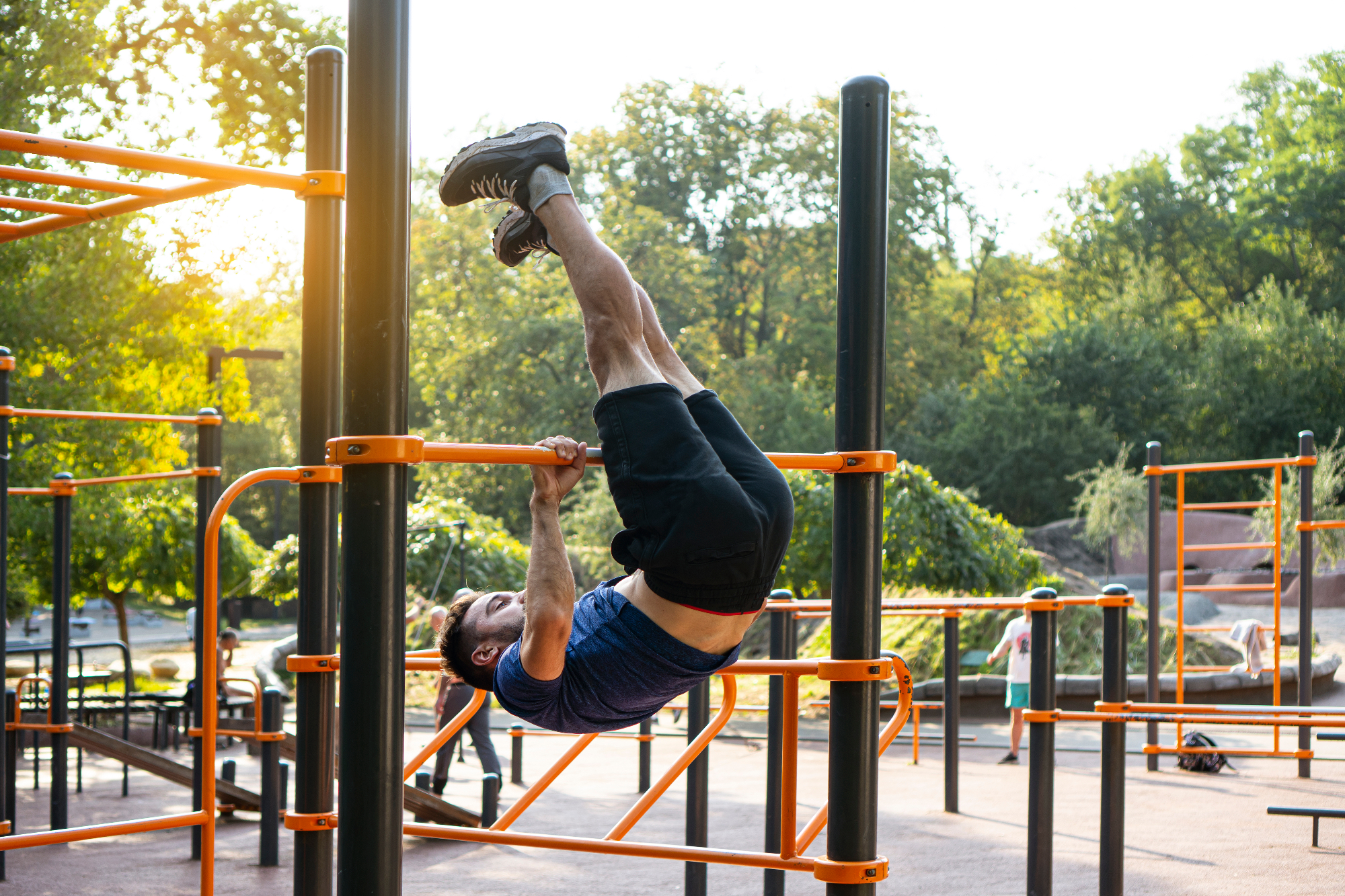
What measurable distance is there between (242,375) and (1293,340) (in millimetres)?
24713

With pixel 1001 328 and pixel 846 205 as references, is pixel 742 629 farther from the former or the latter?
pixel 1001 328

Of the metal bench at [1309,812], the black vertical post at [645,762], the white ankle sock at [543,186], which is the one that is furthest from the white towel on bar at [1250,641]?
the white ankle sock at [543,186]

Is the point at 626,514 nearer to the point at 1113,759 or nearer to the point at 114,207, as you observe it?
the point at 114,207

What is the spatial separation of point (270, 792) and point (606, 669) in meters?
4.74

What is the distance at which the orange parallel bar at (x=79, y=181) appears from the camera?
11.0 feet

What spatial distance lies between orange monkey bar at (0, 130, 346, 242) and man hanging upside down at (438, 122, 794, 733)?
23.7 inches

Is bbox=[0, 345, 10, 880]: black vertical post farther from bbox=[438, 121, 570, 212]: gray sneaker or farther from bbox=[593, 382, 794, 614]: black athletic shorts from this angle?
bbox=[593, 382, 794, 614]: black athletic shorts

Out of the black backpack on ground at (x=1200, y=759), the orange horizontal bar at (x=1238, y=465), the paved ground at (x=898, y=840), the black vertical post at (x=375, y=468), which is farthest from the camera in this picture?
the black backpack on ground at (x=1200, y=759)

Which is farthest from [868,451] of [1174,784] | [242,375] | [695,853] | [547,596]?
[242,375]

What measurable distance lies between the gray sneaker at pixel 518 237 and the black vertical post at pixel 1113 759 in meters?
3.03

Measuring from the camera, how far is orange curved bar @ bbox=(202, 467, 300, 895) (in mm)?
3578

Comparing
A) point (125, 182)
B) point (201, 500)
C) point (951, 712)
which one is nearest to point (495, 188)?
point (125, 182)

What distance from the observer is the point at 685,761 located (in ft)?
13.6

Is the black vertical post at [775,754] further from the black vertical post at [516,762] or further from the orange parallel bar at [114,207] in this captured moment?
the black vertical post at [516,762]
